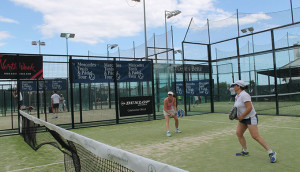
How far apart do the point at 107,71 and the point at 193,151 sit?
683 cm

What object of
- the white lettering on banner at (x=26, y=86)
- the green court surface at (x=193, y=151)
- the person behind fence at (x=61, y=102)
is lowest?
the green court surface at (x=193, y=151)

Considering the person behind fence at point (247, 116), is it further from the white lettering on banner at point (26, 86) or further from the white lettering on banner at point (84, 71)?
the white lettering on banner at point (26, 86)

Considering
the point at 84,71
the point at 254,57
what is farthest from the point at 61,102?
the point at 254,57

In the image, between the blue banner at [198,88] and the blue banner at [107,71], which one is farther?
the blue banner at [198,88]

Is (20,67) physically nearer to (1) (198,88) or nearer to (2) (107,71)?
(2) (107,71)

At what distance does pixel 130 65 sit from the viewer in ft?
40.9

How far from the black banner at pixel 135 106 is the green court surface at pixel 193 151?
2972 millimetres

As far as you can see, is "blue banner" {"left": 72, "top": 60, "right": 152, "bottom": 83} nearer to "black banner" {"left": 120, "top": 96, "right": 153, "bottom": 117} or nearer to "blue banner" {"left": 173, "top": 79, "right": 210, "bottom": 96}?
"black banner" {"left": 120, "top": 96, "right": 153, "bottom": 117}

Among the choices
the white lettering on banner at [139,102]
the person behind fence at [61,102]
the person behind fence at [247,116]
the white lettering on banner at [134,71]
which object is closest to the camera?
the person behind fence at [247,116]

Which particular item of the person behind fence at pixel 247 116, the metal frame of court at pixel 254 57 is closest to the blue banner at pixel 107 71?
the metal frame of court at pixel 254 57

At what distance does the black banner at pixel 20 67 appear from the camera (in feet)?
32.2

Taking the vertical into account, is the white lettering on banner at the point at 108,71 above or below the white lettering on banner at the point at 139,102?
above


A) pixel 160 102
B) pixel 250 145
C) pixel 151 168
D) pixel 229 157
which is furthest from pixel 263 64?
pixel 151 168

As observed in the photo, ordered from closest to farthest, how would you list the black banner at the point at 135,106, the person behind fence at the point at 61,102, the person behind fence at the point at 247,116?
the person behind fence at the point at 247,116, the black banner at the point at 135,106, the person behind fence at the point at 61,102
